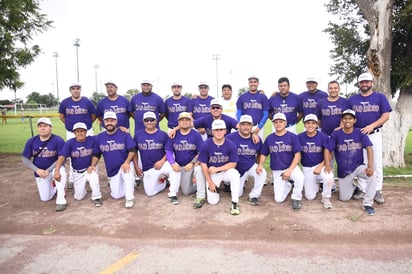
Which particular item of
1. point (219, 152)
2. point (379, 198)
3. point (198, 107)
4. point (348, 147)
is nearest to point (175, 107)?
point (198, 107)

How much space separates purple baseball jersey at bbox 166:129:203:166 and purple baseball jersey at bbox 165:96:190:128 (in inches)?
39.1

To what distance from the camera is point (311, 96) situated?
20.3 ft

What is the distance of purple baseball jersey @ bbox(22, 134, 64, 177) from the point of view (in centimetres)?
582

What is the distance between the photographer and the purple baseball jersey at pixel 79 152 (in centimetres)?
570

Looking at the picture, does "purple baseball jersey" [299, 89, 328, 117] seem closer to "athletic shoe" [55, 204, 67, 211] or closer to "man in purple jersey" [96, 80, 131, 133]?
"man in purple jersey" [96, 80, 131, 133]

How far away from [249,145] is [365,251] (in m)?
2.56

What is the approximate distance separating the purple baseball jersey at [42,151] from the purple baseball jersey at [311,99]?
4.88m

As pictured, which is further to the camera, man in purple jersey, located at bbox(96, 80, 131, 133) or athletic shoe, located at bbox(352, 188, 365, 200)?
man in purple jersey, located at bbox(96, 80, 131, 133)

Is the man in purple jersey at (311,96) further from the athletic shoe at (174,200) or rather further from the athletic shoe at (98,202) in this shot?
the athletic shoe at (98,202)

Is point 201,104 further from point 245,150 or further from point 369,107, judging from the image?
point 369,107

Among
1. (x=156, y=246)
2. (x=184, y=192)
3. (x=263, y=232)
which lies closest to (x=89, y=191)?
(x=184, y=192)

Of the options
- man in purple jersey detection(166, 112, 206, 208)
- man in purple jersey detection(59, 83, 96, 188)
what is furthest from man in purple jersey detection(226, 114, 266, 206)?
man in purple jersey detection(59, 83, 96, 188)

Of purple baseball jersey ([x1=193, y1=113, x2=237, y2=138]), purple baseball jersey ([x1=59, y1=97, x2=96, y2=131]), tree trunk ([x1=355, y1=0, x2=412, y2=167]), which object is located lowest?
purple baseball jersey ([x1=193, y1=113, x2=237, y2=138])

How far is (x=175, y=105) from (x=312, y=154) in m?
3.11
